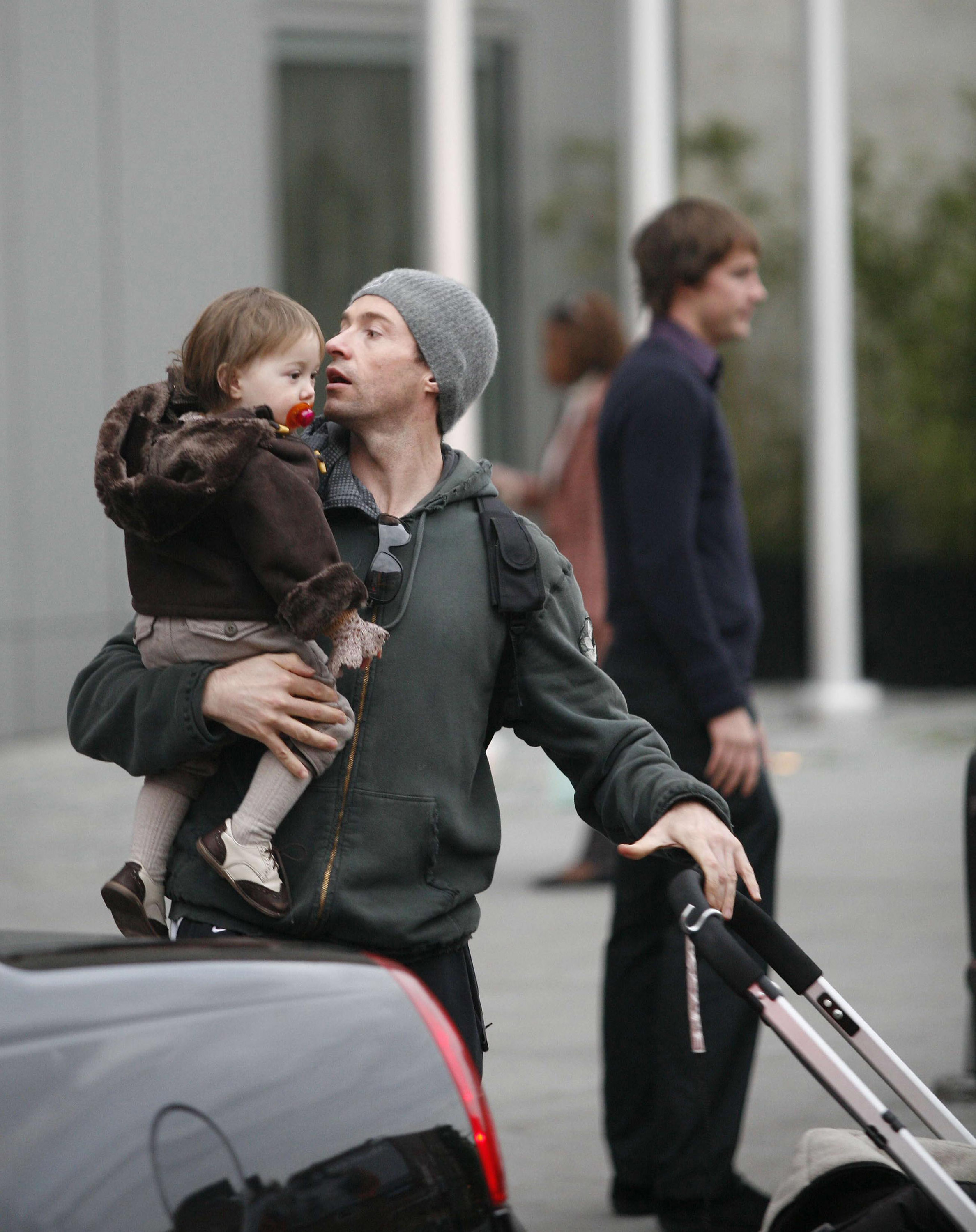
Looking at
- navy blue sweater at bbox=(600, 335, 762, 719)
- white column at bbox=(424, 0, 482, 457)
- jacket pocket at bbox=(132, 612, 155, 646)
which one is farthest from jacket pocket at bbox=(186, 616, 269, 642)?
white column at bbox=(424, 0, 482, 457)

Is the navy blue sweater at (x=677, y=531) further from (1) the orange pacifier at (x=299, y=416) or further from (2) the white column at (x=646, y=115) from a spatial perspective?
(2) the white column at (x=646, y=115)

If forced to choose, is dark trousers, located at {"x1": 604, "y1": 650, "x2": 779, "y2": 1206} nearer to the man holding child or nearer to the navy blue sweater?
the navy blue sweater

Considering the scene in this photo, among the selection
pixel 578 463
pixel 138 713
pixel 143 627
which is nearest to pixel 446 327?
pixel 143 627

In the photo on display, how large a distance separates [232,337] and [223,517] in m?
0.26

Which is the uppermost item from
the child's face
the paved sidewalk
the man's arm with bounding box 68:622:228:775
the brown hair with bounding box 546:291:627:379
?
the brown hair with bounding box 546:291:627:379

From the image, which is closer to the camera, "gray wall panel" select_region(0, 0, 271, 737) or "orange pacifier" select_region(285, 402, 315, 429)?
"orange pacifier" select_region(285, 402, 315, 429)


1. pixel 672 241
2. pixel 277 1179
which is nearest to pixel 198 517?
pixel 277 1179

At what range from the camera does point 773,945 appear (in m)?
2.66

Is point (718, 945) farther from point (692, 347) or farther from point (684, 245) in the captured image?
point (684, 245)

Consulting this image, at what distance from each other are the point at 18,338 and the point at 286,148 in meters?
2.42

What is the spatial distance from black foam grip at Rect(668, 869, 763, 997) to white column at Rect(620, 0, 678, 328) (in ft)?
28.4

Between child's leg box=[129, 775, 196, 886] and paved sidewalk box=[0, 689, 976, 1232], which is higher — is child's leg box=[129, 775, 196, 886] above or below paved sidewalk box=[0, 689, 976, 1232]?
above

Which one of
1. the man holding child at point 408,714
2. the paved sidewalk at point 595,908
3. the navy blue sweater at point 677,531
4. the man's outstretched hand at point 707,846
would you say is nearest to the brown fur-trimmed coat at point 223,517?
the man holding child at point 408,714

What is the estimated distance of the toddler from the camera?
2.52 metres
